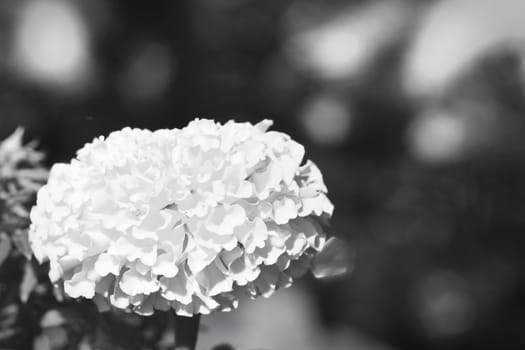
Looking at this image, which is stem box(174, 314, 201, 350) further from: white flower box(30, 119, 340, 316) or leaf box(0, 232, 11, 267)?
leaf box(0, 232, 11, 267)

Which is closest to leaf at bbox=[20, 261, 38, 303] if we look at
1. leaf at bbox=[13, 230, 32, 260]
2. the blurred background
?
leaf at bbox=[13, 230, 32, 260]

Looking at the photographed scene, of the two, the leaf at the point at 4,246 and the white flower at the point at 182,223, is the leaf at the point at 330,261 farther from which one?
the leaf at the point at 4,246

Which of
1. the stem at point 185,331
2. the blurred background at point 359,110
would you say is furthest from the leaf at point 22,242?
the blurred background at point 359,110

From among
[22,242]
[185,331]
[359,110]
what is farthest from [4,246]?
[359,110]

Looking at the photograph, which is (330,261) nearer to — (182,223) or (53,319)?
(182,223)

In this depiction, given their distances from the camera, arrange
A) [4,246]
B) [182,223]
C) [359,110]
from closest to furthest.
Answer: [182,223]
[4,246]
[359,110]

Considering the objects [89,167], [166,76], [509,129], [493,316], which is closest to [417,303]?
[493,316]

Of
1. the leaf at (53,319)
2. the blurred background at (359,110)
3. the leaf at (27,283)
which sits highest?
the blurred background at (359,110)
